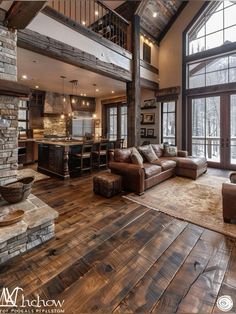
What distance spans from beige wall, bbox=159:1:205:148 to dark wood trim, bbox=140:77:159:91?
10.8 inches

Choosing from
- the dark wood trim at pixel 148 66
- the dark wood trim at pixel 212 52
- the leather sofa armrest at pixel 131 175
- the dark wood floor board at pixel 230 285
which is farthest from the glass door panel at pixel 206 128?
the dark wood floor board at pixel 230 285

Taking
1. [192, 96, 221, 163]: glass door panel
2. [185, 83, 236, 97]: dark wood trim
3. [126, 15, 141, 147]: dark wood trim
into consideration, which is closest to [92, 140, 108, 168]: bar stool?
[126, 15, 141, 147]: dark wood trim

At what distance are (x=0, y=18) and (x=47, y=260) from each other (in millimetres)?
3305

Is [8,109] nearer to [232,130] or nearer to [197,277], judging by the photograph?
[197,277]

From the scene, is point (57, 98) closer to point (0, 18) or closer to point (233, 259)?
point (0, 18)

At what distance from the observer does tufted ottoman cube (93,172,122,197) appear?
11.6 feet

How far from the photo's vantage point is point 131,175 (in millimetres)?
3764

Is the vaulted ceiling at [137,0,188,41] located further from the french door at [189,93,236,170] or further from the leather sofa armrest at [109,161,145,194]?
the leather sofa armrest at [109,161,145,194]

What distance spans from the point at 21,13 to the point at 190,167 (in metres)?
4.50

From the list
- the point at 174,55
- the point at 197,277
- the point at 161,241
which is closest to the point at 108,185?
the point at 161,241

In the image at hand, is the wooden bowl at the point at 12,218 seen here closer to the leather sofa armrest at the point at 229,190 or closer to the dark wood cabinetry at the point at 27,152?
the leather sofa armrest at the point at 229,190

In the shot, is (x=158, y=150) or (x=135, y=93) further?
(x=135, y=93)

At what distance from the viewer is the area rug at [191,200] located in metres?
2.64

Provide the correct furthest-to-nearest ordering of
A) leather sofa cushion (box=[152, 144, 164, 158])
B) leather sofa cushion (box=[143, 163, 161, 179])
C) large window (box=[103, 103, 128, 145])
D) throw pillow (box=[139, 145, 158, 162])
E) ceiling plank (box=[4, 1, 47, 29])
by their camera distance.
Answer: large window (box=[103, 103, 128, 145])
leather sofa cushion (box=[152, 144, 164, 158])
throw pillow (box=[139, 145, 158, 162])
leather sofa cushion (box=[143, 163, 161, 179])
ceiling plank (box=[4, 1, 47, 29])
